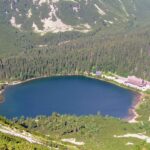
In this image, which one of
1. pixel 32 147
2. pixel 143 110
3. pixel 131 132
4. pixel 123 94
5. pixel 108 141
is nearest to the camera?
pixel 32 147

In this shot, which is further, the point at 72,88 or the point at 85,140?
the point at 72,88

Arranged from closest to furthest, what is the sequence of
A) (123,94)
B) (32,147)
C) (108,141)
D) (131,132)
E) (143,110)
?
1. (32,147)
2. (108,141)
3. (131,132)
4. (143,110)
5. (123,94)

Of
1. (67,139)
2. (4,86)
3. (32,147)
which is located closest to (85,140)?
(67,139)

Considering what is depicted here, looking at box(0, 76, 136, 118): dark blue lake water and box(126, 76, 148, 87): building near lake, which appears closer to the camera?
box(0, 76, 136, 118): dark blue lake water

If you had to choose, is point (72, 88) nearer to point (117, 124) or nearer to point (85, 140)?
point (117, 124)

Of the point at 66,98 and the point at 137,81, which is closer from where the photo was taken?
the point at 66,98

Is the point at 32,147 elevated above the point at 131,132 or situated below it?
above

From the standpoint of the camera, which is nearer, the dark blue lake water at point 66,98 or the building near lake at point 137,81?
the dark blue lake water at point 66,98

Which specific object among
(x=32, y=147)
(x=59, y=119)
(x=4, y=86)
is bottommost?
(x=4, y=86)
